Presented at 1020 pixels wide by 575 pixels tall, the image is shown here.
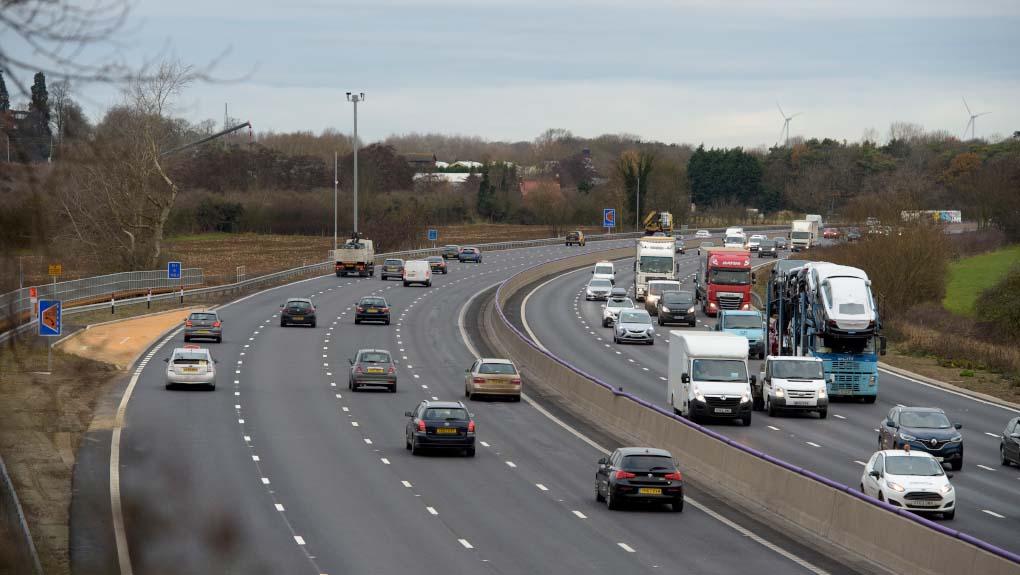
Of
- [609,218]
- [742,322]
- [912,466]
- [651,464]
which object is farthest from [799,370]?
[609,218]

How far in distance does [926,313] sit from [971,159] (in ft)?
409

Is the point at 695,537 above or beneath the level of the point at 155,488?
beneath

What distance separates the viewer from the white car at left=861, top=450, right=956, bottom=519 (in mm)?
25922

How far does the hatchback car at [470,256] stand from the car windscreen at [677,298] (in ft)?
155

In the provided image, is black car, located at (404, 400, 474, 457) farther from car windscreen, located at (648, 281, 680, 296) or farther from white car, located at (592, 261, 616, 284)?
Result: white car, located at (592, 261, 616, 284)

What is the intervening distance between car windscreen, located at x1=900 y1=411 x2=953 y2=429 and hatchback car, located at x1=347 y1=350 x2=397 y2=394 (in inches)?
754

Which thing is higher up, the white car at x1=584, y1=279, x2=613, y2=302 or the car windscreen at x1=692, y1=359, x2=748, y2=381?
the car windscreen at x1=692, y1=359, x2=748, y2=381

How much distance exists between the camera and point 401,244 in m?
143

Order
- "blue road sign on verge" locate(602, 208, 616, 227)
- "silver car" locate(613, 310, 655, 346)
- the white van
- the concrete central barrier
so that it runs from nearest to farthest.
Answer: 1. the concrete central barrier
2. "silver car" locate(613, 310, 655, 346)
3. the white van
4. "blue road sign on verge" locate(602, 208, 616, 227)

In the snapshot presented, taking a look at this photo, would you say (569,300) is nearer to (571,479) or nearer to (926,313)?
(926,313)

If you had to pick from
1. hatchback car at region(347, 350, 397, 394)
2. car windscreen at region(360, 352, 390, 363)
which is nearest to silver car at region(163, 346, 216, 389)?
hatchback car at region(347, 350, 397, 394)

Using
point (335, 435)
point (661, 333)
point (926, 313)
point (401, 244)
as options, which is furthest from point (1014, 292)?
point (401, 244)

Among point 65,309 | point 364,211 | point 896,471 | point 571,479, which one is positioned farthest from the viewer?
point 364,211

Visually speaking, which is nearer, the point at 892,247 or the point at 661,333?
the point at 661,333
